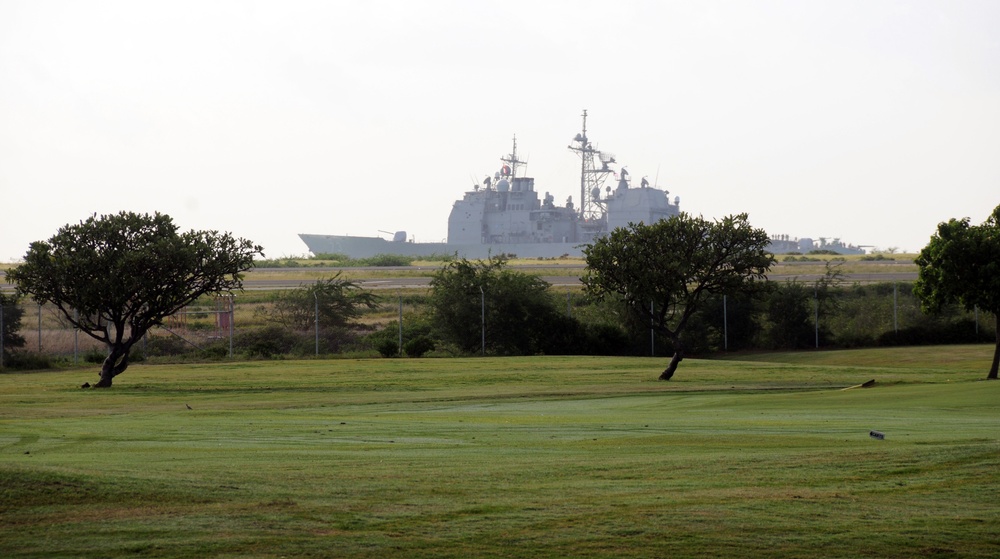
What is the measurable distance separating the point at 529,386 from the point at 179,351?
60.7 feet

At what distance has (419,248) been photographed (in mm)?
140500

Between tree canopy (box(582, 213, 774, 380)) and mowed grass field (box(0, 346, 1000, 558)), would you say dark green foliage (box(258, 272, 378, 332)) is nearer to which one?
tree canopy (box(582, 213, 774, 380))

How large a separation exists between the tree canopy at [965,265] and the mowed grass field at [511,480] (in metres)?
5.59

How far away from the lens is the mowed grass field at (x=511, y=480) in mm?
7297

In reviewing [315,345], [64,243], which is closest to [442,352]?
[315,345]

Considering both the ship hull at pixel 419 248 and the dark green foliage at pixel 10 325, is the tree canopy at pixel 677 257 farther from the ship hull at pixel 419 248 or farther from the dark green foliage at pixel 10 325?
the ship hull at pixel 419 248

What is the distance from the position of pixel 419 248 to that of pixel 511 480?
13145 cm

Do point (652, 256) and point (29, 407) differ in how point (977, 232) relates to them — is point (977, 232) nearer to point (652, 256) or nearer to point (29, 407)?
point (652, 256)

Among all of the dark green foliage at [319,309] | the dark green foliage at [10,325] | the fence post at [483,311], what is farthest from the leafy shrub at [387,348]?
the dark green foliage at [10,325]

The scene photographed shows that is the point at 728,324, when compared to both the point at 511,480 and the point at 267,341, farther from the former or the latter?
the point at 511,480

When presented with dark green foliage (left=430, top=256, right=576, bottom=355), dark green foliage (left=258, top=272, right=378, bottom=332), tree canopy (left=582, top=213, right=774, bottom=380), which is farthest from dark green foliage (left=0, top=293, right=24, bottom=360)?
tree canopy (left=582, top=213, right=774, bottom=380)

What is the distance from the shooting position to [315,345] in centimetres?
4000

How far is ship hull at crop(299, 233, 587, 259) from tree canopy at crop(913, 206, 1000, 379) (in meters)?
98.3

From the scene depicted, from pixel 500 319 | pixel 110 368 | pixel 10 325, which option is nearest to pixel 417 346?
pixel 500 319
